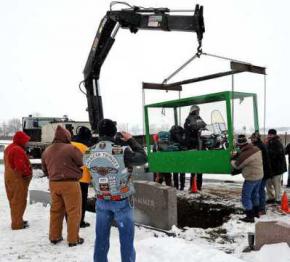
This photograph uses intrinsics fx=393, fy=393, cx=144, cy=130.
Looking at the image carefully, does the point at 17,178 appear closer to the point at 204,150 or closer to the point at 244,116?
the point at 204,150

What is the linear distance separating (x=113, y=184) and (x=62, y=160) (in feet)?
5.76

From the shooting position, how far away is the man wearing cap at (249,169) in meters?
7.41

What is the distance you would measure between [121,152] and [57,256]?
2.12 m

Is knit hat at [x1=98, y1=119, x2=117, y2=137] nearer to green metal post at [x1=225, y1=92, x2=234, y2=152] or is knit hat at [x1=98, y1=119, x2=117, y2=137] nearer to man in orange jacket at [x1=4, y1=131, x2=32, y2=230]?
man in orange jacket at [x1=4, y1=131, x2=32, y2=230]

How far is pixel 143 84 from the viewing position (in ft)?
33.7

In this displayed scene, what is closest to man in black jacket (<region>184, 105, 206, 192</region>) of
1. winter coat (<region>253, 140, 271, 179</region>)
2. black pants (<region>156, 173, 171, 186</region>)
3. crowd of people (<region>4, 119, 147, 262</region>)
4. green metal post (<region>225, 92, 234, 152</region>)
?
green metal post (<region>225, 92, 234, 152</region>)

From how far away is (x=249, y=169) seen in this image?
24.5 ft

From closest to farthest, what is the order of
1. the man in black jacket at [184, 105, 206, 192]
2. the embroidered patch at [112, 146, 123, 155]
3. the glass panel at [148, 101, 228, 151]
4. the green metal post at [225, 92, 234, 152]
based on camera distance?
the embroidered patch at [112, 146, 123, 155]
the green metal post at [225, 92, 234, 152]
the glass panel at [148, 101, 228, 151]
the man in black jacket at [184, 105, 206, 192]

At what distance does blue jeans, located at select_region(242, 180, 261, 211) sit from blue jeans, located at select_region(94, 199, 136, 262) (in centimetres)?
367

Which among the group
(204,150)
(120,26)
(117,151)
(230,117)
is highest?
(120,26)

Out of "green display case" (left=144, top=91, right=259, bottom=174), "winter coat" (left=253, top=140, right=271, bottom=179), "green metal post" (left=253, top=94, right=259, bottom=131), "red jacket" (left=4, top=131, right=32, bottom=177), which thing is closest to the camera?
"red jacket" (left=4, top=131, right=32, bottom=177)

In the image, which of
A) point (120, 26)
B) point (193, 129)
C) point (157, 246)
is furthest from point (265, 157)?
point (120, 26)

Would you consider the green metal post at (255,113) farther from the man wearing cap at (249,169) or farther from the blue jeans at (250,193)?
the blue jeans at (250,193)

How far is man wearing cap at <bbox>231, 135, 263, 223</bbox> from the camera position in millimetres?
7414
